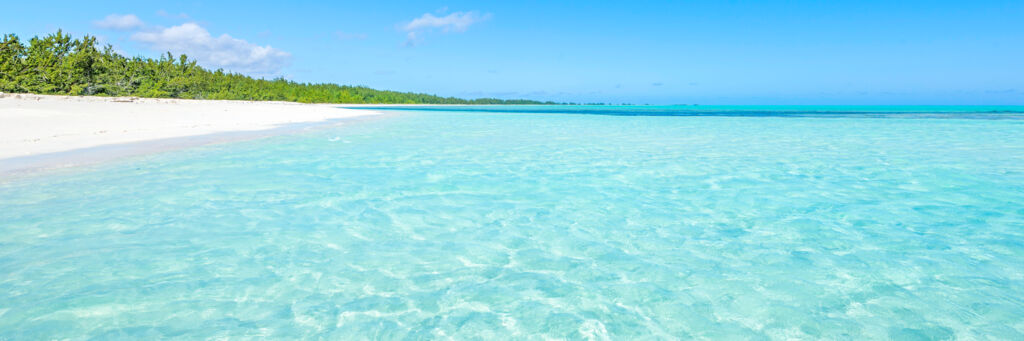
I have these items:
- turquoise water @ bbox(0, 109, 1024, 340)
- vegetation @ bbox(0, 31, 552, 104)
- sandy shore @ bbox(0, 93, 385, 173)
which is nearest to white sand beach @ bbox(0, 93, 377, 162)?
sandy shore @ bbox(0, 93, 385, 173)

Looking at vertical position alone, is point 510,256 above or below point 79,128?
below

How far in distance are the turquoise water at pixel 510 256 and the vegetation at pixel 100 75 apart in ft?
144

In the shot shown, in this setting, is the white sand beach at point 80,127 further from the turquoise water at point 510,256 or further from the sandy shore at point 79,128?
the turquoise water at point 510,256

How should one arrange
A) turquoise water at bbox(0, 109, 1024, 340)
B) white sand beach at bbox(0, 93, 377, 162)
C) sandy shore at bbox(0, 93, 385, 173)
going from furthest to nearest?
white sand beach at bbox(0, 93, 377, 162) → sandy shore at bbox(0, 93, 385, 173) → turquoise water at bbox(0, 109, 1024, 340)

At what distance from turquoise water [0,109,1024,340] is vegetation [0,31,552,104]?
43.9m

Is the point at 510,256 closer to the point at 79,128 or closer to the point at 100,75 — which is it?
the point at 79,128

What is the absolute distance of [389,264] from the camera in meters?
4.10

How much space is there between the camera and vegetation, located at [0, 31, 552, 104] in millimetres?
39656

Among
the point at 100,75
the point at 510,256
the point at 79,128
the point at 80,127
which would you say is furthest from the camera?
the point at 100,75

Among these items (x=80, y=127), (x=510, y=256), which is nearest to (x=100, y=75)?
(x=80, y=127)

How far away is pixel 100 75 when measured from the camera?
4962cm

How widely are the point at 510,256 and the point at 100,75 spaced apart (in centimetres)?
6107

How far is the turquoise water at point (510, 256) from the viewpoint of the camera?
306 cm

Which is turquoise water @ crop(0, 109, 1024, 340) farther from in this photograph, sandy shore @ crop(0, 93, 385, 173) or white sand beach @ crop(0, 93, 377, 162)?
white sand beach @ crop(0, 93, 377, 162)
